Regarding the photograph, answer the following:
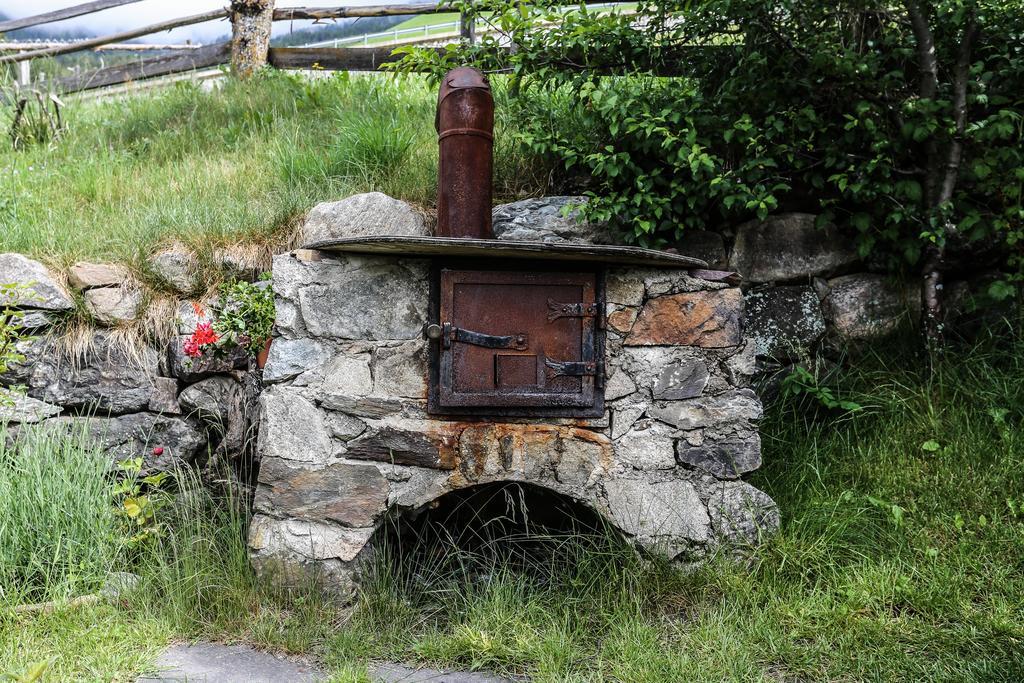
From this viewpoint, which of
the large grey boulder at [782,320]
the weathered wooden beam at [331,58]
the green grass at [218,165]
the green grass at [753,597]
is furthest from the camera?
the weathered wooden beam at [331,58]

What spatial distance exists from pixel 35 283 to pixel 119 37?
4.67 meters

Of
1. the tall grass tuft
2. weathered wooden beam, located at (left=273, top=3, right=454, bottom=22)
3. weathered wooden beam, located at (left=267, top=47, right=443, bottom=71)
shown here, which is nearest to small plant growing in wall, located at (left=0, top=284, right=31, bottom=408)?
the tall grass tuft

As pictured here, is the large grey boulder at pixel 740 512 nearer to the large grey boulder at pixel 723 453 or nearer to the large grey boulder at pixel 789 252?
the large grey boulder at pixel 723 453

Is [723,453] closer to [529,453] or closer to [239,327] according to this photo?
[529,453]

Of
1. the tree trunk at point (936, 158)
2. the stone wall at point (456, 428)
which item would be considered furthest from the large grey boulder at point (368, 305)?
the tree trunk at point (936, 158)

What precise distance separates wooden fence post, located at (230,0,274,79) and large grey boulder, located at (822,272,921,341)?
5438 millimetres

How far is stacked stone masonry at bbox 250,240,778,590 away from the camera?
3270 mm

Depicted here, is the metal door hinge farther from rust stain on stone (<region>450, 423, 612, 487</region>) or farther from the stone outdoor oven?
rust stain on stone (<region>450, 423, 612, 487</region>)

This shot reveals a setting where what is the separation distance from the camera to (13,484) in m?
3.41

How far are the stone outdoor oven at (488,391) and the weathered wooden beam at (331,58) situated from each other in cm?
367

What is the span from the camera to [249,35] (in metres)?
7.23

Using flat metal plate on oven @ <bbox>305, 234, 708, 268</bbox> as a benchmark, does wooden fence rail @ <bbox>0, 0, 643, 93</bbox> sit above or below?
above

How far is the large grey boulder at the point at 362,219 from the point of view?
14.3 feet

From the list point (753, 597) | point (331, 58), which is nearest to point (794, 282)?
point (753, 597)
